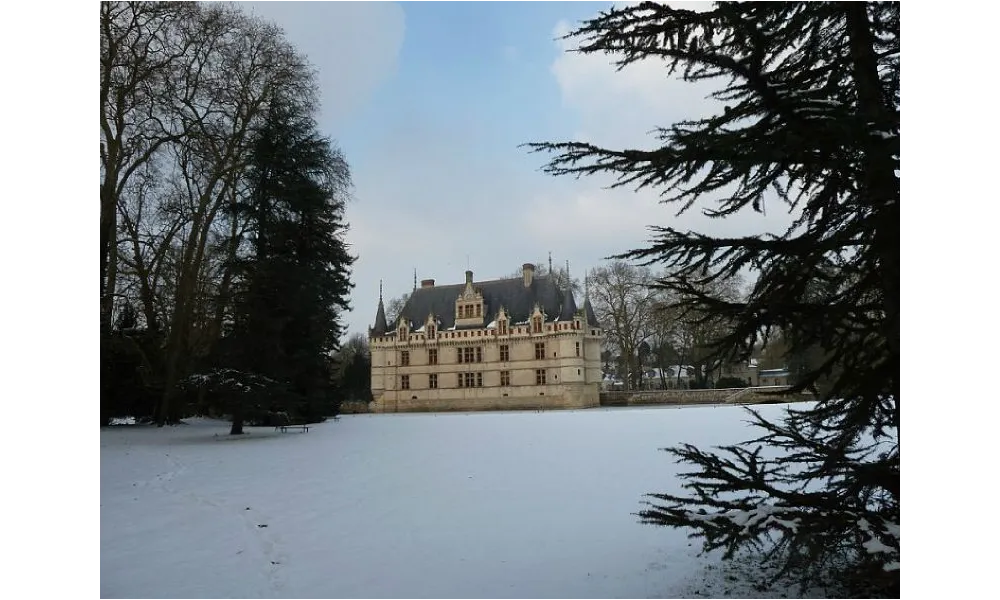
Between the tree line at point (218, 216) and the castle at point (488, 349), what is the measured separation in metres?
21.7

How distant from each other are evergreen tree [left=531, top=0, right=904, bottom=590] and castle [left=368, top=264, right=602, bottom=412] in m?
32.1

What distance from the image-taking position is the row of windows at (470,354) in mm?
36188

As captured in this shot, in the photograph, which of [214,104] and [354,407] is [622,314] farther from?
[214,104]

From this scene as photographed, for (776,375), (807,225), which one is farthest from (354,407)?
(807,225)

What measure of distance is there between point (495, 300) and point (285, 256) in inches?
969

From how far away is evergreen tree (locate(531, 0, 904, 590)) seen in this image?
2438 mm

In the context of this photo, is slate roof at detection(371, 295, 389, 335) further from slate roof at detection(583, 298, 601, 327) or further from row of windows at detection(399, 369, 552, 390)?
slate roof at detection(583, 298, 601, 327)

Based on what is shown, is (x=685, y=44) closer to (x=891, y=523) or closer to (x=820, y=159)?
(x=820, y=159)

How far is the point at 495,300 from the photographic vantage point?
38.3m

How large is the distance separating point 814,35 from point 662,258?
5.34ft

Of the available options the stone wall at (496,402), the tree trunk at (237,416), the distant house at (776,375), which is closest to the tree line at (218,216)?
the tree trunk at (237,416)

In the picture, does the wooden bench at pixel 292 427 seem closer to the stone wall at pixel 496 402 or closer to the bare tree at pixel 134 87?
the bare tree at pixel 134 87
